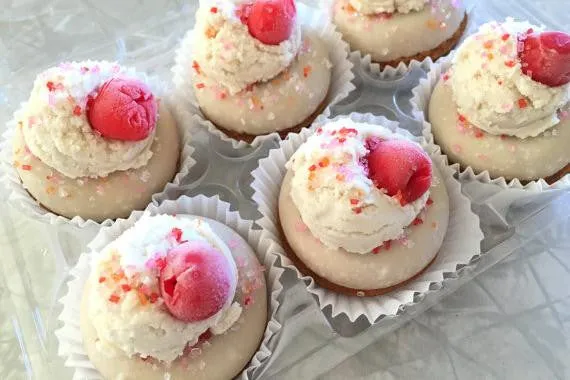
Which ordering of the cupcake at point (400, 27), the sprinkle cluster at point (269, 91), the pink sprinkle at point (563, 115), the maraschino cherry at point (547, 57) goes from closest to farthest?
the maraschino cherry at point (547, 57)
the pink sprinkle at point (563, 115)
the sprinkle cluster at point (269, 91)
the cupcake at point (400, 27)

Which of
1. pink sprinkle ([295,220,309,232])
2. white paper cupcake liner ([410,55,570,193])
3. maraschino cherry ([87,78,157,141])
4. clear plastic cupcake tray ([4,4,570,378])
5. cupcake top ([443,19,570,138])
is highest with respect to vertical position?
cupcake top ([443,19,570,138])

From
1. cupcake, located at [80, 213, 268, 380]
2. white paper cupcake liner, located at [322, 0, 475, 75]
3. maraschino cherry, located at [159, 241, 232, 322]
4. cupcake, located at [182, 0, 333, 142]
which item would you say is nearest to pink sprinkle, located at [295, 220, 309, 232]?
cupcake, located at [80, 213, 268, 380]

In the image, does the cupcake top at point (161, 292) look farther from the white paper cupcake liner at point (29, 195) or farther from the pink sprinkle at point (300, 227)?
the white paper cupcake liner at point (29, 195)

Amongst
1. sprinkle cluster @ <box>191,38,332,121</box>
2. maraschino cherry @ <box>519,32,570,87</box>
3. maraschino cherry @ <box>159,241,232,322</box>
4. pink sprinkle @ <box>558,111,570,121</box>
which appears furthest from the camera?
sprinkle cluster @ <box>191,38,332,121</box>

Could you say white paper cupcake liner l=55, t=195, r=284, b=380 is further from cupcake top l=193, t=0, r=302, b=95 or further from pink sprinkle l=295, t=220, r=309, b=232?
cupcake top l=193, t=0, r=302, b=95

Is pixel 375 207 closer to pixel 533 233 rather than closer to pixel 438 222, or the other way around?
pixel 438 222

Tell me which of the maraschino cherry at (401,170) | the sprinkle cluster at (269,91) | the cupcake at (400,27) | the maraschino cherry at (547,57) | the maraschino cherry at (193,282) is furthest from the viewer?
the cupcake at (400,27)

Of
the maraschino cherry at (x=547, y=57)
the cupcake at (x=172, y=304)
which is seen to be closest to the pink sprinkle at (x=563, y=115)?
the maraschino cherry at (x=547, y=57)
